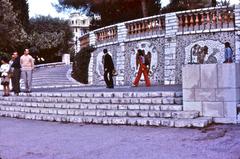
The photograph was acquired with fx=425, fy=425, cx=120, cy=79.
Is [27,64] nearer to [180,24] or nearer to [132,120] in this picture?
[132,120]

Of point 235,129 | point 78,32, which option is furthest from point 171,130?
point 78,32

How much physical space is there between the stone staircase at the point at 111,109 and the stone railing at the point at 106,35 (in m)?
9.88

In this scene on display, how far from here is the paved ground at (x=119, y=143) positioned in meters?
6.84

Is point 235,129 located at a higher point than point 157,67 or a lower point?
lower

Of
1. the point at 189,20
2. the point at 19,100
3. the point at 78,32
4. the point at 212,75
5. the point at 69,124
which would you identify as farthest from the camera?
the point at 78,32

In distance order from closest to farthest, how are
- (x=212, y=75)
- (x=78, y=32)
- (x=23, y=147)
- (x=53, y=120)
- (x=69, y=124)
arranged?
(x=23, y=147)
(x=212, y=75)
(x=69, y=124)
(x=53, y=120)
(x=78, y=32)

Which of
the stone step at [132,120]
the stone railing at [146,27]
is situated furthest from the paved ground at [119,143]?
the stone railing at [146,27]

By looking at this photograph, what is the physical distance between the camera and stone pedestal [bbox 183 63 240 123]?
9664 millimetres

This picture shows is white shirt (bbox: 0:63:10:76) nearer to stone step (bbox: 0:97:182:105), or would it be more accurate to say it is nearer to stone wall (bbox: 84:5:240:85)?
stone step (bbox: 0:97:182:105)

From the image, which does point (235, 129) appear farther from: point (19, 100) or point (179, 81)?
point (179, 81)

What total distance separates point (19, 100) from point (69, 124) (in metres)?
5.10

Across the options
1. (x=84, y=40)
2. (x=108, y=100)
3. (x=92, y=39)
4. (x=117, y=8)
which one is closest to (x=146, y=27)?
(x=92, y=39)

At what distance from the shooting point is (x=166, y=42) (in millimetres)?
21172

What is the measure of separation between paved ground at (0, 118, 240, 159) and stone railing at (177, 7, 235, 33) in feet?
35.7
